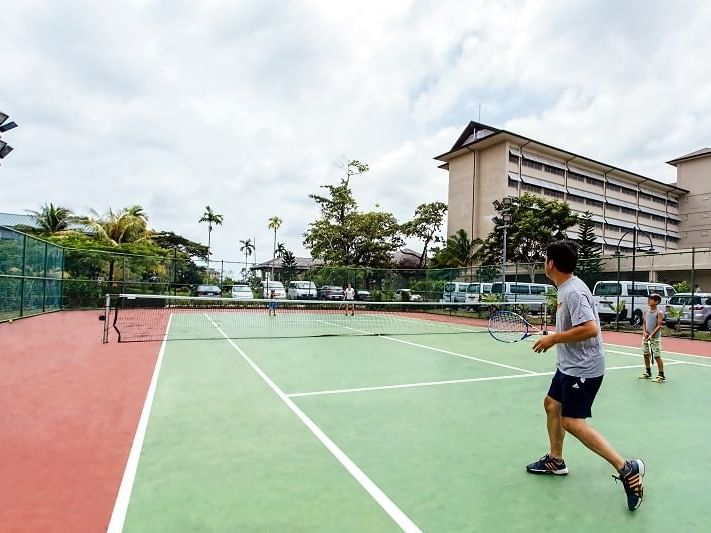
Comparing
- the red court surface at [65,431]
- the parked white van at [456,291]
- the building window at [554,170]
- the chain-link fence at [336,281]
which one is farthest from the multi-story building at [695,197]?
the red court surface at [65,431]

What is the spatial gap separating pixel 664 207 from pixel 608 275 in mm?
55758

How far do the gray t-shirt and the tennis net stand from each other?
300 inches

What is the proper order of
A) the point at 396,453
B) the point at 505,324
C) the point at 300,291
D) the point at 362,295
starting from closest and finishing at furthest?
the point at 396,453 < the point at 505,324 < the point at 300,291 < the point at 362,295

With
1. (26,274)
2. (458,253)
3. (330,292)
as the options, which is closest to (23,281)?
(26,274)

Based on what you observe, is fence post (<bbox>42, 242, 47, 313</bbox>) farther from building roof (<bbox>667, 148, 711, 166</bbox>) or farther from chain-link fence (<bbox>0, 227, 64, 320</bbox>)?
building roof (<bbox>667, 148, 711, 166</bbox>)

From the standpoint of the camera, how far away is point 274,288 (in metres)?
25.8

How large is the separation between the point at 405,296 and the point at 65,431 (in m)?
23.6

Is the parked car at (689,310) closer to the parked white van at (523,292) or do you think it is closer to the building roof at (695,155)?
the parked white van at (523,292)

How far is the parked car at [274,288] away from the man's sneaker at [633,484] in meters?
23.0

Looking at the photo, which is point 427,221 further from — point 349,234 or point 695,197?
point 695,197

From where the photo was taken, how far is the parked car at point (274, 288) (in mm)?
25614

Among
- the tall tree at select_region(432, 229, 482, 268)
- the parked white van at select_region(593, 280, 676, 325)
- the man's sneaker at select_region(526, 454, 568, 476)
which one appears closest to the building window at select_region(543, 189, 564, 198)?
the tall tree at select_region(432, 229, 482, 268)

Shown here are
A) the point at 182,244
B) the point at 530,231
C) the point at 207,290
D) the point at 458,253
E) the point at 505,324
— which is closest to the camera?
the point at 505,324

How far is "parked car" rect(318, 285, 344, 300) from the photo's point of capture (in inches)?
1046
